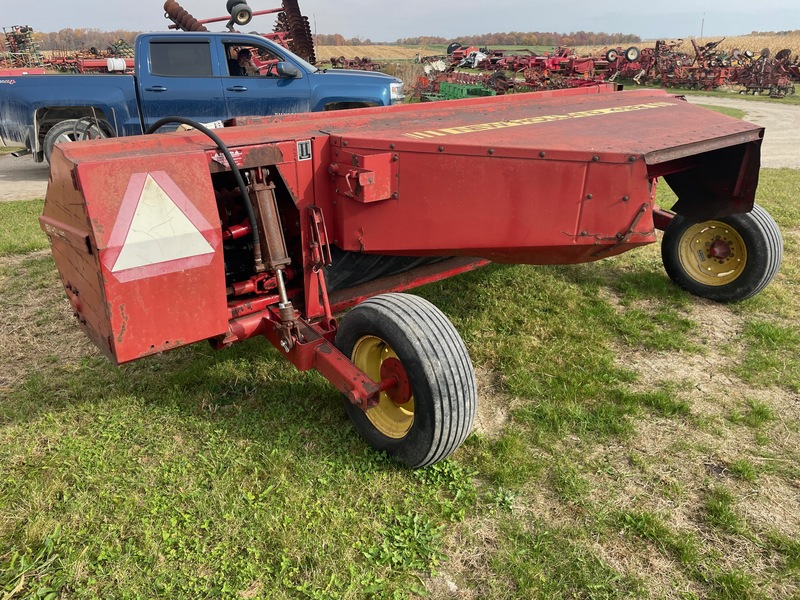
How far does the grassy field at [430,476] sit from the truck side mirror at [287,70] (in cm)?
447

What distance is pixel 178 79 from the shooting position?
7.00 m

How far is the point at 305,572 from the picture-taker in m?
2.01

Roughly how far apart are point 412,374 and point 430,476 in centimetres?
49

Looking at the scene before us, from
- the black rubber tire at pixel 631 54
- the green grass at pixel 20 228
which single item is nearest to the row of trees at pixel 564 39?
the black rubber tire at pixel 631 54

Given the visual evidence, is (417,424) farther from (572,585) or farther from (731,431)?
(731,431)

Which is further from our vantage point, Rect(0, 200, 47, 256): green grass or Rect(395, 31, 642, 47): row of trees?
Rect(395, 31, 642, 47): row of trees

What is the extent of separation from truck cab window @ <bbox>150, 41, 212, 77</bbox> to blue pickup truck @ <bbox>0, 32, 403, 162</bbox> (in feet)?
0.04

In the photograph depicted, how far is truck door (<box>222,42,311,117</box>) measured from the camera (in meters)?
7.17

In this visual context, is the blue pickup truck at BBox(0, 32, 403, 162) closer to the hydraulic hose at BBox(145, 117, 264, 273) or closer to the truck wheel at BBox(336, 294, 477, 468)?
the hydraulic hose at BBox(145, 117, 264, 273)

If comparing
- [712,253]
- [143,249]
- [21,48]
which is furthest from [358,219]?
[21,48]

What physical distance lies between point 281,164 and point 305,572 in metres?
1.68

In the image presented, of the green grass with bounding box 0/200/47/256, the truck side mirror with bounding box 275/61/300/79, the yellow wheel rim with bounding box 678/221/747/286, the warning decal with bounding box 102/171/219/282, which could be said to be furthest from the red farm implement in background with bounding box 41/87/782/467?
the truck side mirror with bounding box 275/61/300/79

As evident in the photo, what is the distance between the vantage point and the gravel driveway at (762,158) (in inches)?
308

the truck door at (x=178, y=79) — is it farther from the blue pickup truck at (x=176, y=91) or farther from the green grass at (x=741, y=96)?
the green grass at (x=741, y=96)
